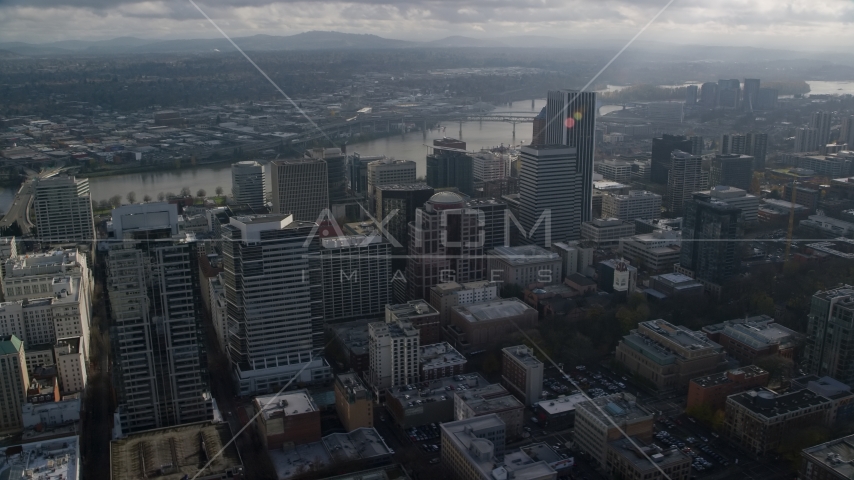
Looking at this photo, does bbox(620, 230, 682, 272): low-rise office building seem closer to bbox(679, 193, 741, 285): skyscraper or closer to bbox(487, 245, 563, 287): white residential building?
bbox(679, 193, 741, 285): skyscraper

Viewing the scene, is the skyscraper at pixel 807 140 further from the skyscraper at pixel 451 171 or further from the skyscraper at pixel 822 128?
the skyscraper at pixel 451 171

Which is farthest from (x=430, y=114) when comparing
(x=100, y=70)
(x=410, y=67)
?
(x=100, y=70)

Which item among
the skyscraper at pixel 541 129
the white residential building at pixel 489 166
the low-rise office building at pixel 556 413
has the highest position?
the skyscraper at pixel 541 129

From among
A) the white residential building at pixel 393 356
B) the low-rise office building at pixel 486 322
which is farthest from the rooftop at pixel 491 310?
the white residential building at pixel 393 356

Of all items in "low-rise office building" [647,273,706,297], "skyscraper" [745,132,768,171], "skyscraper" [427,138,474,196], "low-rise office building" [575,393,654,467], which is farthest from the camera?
"skyscraper" [745,132,768,171]

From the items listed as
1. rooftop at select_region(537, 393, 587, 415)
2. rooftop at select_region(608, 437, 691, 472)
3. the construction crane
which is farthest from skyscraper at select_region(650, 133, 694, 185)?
rooftop at select_region(608, 437, 691, 472)

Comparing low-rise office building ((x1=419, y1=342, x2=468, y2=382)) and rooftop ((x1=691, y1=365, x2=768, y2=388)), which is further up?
rooftop ((x1=691, y1=365, x2=768, y2=388))

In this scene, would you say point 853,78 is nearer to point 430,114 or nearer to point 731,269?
point 430,114
